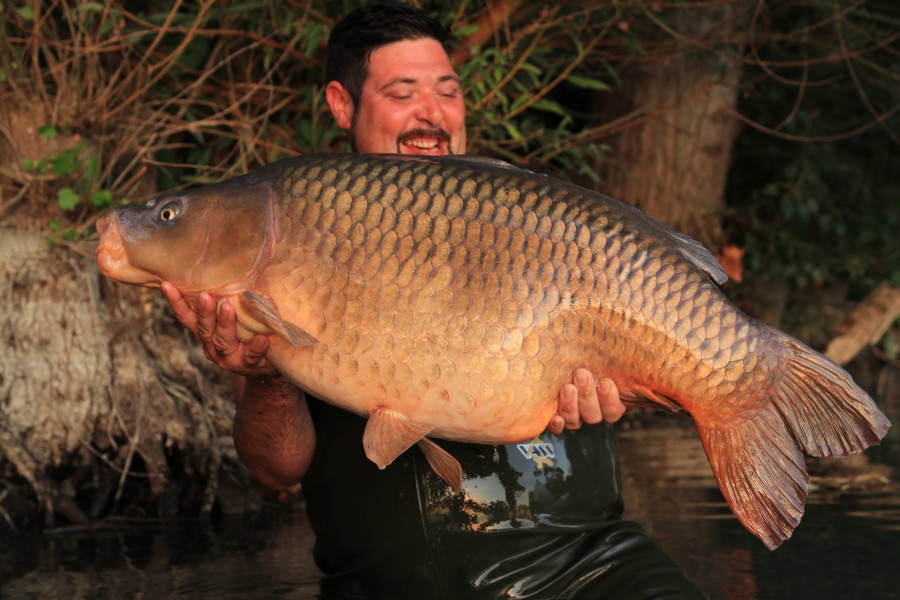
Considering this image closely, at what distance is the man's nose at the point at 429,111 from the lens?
256 cm

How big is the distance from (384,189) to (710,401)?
60cm

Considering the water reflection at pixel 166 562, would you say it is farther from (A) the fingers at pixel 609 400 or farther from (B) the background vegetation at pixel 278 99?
(A) the fingers at pixel 609 400

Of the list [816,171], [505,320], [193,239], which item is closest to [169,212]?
[193,239]

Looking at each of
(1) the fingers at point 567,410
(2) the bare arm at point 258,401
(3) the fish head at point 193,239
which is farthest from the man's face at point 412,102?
(1) the fingers at point 567,410

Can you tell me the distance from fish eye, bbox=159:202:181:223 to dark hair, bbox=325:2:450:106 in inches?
37.0

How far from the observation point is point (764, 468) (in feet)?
5.68

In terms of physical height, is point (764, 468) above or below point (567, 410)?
below

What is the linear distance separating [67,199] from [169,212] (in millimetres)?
1700

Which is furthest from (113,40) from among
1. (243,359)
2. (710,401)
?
(710,401)

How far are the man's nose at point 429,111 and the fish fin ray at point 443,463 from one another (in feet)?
3.18

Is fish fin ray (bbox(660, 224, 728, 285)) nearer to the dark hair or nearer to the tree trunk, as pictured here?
the dark hair

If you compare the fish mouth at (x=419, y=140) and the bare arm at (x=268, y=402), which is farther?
the fish mouth at (x=419, y=140)

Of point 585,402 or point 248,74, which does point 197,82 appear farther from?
point 585,402

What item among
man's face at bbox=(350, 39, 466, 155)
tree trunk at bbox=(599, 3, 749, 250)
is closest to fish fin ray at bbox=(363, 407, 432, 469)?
man's face at bbox=(350, 39, 466, 155)
